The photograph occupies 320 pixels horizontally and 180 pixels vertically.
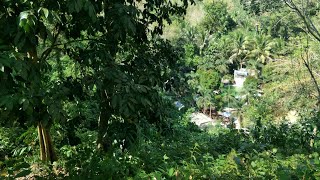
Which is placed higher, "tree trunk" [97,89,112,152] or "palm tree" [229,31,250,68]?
"palm tree" [229,31,250,68]

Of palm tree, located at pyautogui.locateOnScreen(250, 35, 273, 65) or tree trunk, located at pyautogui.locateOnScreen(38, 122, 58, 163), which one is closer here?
tree trunk, located at pyautogui.locateOnScreen(38, 122, 58, 163)

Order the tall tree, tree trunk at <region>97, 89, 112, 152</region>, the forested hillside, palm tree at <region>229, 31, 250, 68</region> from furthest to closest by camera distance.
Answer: palm tree at <region>229, 31, 250, 68</region> → tree trunk at <region>97, 89, 112, 152</region> → the forested hillside → the tall tree

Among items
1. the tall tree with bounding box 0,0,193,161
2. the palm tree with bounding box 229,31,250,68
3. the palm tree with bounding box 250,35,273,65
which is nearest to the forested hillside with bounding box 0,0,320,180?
the tall tree with bounding box 0,0,193,161

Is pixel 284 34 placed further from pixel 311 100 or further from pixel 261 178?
pixel 261 178

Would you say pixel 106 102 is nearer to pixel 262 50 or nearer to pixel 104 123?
pixel 104 123

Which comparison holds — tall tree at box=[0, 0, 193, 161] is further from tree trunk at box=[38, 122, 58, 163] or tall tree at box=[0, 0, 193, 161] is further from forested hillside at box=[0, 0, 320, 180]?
tree trunk at box=[38, 122, 58, 163]

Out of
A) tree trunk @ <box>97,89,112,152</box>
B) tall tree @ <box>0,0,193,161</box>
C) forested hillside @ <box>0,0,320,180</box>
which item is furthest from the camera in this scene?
tree trunk @ <box>97,89,112,152</box>

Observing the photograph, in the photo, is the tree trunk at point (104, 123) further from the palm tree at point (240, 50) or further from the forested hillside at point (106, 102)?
the palm tree at point (240, 50)

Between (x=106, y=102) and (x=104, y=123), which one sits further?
(x=104, y=123)

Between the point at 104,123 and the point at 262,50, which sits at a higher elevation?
the point at 262,50

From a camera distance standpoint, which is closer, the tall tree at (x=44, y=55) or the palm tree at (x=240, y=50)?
the tall tree at (x=44, y=55)

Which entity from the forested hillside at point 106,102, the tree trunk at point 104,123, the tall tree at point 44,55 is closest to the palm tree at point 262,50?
the forested hillside at point 106,102

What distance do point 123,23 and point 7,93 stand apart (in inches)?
34.4

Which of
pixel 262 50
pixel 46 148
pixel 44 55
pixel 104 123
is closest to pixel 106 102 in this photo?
pixel 104 123
